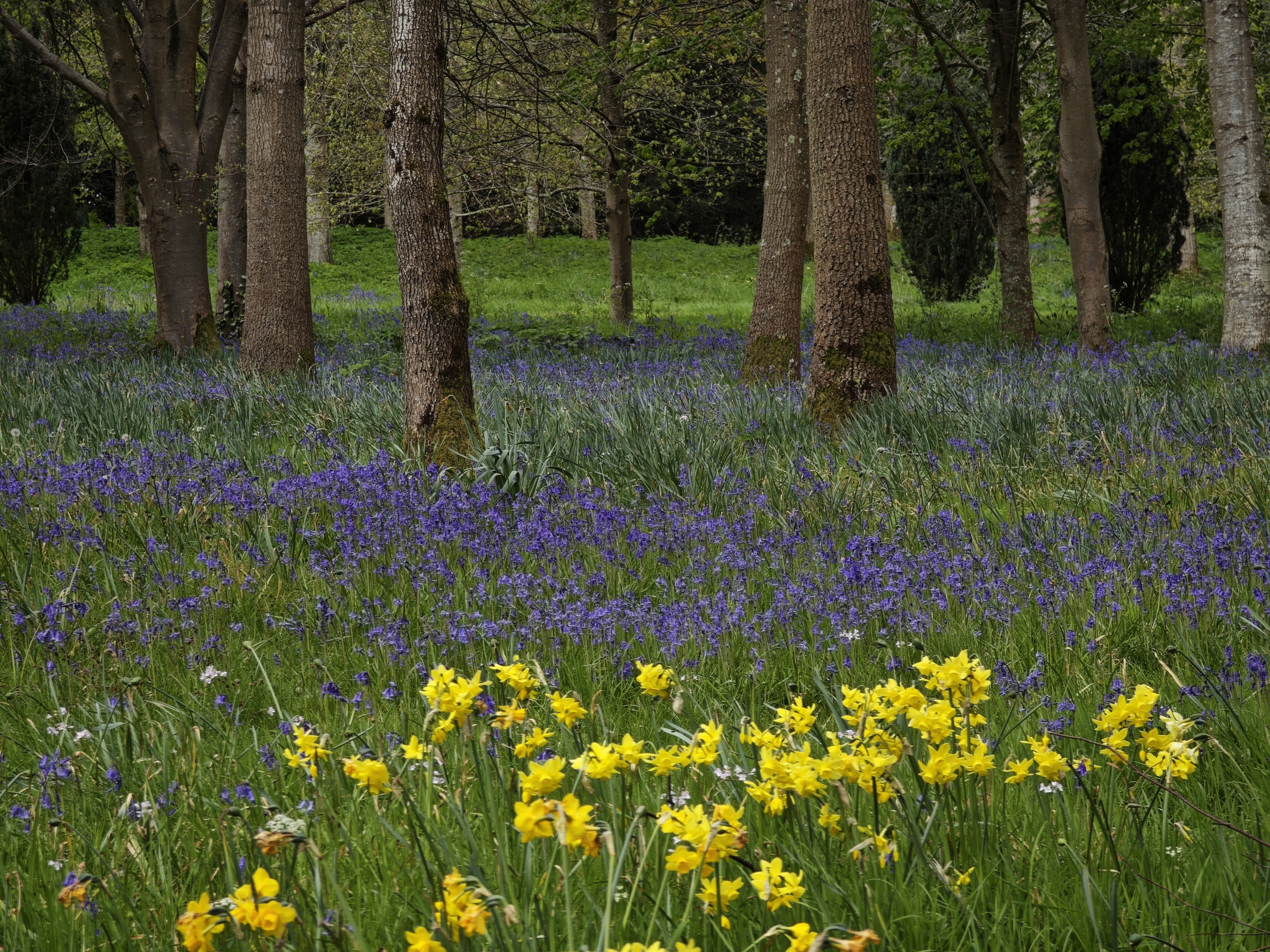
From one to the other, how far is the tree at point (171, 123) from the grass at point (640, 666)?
379 centimetres

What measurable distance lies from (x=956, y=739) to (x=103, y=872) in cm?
155

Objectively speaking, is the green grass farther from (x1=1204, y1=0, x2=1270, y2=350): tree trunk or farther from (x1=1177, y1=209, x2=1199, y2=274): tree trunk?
(x1=1204, y1=0, x2=1270, y2=350): tree trunk

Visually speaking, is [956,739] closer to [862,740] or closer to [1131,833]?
[862,740]

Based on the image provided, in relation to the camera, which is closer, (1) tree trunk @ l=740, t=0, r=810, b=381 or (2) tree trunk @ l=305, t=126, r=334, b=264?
(1) tree trunk @ l=740, t=0, r=810, b=381

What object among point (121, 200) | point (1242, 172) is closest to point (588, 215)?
point (121, 200)

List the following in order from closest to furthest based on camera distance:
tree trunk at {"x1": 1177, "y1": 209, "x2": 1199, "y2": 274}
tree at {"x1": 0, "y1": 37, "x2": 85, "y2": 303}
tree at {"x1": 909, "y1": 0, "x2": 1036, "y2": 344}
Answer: tree at {"x1": 909, "y1": 0, "x2": 1036, "y2": 344} < tree at {"x1": 0, "y1": 37, "x2": 85, "y2": 303} < tree trunk at {"x1": 1177, "y1": 209, "x2": 1199, "y2": 274}

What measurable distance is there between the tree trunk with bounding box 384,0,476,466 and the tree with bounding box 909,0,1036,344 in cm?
800

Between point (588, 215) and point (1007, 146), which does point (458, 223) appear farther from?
point (1007, 146)

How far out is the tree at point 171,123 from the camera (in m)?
10.6

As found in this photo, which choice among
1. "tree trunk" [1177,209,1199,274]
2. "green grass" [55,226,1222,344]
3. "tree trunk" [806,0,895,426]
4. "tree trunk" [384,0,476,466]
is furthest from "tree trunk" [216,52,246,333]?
"tree trunk" [1177,209,1199,274]

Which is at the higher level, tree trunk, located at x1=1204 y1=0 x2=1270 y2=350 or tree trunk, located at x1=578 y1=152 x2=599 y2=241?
tree trunk, located at x1=578 y1=152 x2=599 y2=241

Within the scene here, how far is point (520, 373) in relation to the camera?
31.7 ft

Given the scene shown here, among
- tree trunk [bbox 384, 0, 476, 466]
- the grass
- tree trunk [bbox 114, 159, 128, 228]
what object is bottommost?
the grass

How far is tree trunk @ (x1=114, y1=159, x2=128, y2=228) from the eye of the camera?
3297cm
